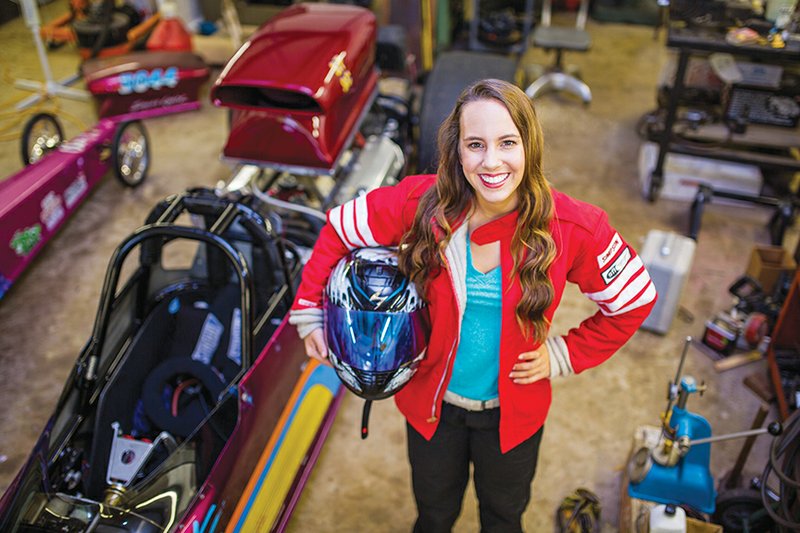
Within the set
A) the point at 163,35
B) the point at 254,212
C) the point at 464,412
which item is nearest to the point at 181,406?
the point at 254,212

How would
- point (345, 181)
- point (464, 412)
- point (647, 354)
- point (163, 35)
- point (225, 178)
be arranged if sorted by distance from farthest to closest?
1. point (163, 35)
2. point (225, 178)
3. point (345, 181)
4. point (647, 354)
5. point (464, 412)

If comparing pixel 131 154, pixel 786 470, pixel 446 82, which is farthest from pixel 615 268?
pixel 131 154

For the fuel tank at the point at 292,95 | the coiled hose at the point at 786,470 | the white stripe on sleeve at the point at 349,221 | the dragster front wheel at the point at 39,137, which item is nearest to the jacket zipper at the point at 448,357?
the white stripe on sleeve at the point at 349,221

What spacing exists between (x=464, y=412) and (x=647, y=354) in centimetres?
197

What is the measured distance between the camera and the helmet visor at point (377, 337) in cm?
209

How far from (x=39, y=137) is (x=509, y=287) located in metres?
4.18

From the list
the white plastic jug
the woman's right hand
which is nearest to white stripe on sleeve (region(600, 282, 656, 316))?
the woman's right hand

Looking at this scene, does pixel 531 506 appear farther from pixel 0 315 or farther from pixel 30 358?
pixel 0 315

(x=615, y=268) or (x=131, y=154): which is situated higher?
(x=615, y=268)

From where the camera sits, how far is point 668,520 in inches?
106

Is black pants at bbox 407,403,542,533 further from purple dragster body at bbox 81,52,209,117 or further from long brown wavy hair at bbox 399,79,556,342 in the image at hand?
purple dragster body at bbox 81,52,209,117

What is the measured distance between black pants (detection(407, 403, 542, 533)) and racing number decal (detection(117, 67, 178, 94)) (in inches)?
172

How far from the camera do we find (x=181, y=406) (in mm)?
2959

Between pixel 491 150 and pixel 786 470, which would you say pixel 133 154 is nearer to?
pixel 491 150
